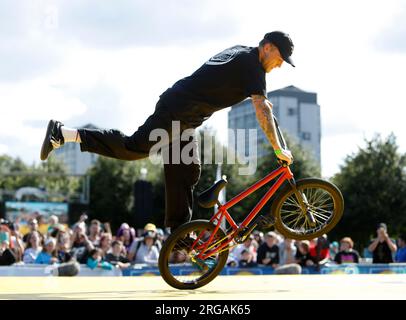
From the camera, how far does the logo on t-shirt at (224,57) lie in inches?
256

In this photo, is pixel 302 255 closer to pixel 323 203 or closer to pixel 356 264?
pixel 356 264

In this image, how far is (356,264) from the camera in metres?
13.3

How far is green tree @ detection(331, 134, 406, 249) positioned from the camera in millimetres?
42156

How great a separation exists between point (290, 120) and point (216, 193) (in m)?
106

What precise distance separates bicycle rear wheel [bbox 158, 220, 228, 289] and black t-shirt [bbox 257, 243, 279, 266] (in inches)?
275

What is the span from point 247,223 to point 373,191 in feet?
125

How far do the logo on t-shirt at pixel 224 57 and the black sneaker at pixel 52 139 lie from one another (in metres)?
1.64

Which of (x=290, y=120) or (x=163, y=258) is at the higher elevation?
(x=290, y=120)

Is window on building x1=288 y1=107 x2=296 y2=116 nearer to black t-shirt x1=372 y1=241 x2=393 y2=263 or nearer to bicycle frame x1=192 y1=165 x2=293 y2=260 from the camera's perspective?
Answer: black t-shirt x1=372 y1=241 x2=393 y2=263

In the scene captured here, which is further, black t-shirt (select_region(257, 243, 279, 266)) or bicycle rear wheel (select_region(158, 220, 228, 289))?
black t-shirt (select_region(257, 243, 279, 266))

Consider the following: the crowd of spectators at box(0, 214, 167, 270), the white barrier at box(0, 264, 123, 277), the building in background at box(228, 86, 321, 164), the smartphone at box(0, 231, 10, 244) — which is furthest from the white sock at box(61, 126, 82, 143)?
the building in background at box(228, 86, 321, 164)

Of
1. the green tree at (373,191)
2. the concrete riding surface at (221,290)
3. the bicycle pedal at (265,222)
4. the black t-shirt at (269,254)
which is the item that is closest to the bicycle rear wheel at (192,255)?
the concrete riding surface at (221,290)

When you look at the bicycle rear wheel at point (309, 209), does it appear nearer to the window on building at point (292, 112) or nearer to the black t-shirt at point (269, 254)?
the black t-shirt at point (269, 254)
